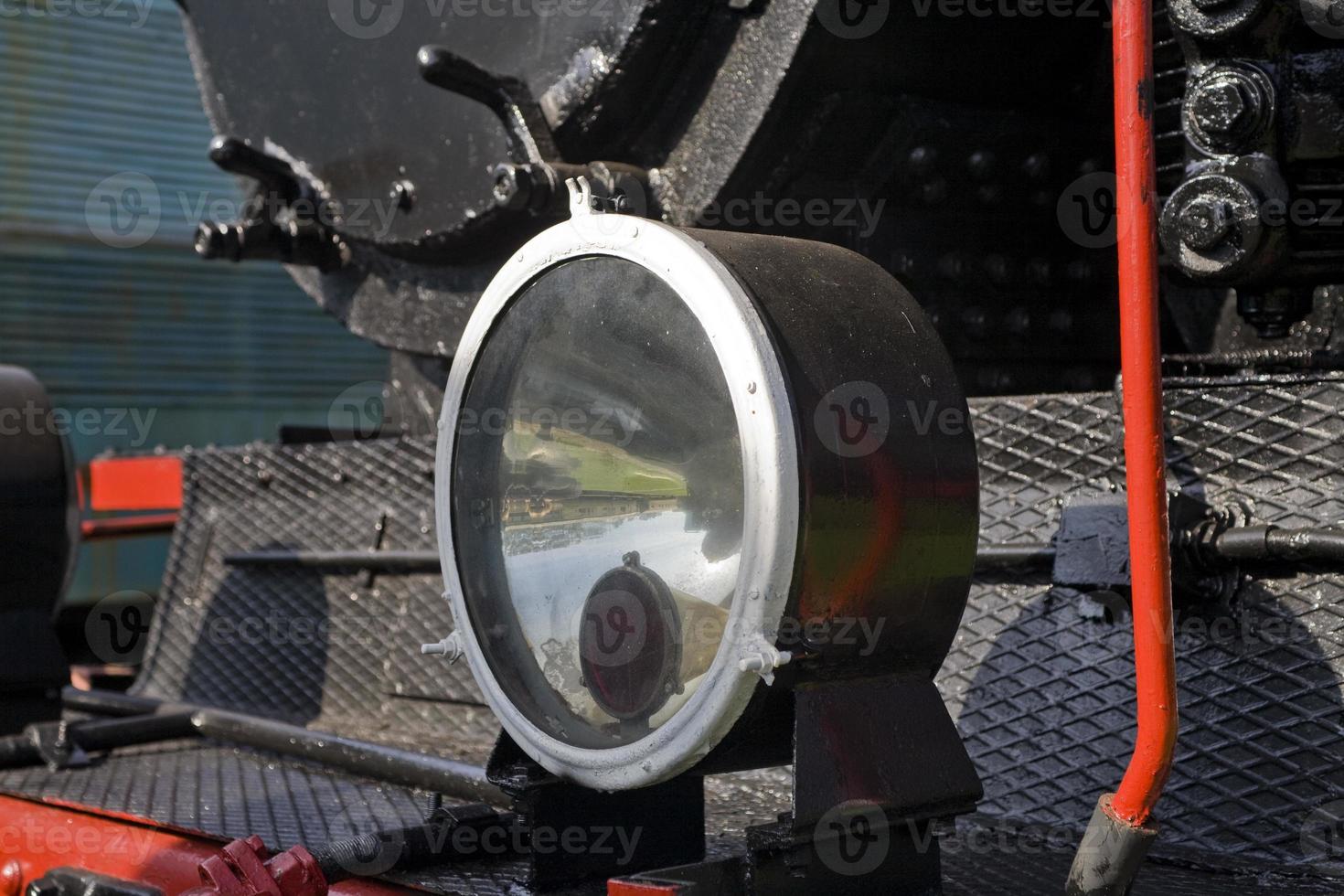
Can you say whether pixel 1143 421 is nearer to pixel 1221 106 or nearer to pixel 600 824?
pixel 1221 106

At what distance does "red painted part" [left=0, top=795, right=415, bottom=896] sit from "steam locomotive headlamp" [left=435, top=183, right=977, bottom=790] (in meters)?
0.34

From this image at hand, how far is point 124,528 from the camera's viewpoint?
163 inches

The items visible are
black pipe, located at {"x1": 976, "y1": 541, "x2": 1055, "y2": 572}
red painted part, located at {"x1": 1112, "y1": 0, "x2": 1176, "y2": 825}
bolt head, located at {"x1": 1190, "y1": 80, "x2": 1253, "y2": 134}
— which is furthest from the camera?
black pipe, located at {"x1": 976, "y1": 541, "x2": 1055, "y2": 572}

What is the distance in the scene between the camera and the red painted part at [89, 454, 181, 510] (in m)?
3.34

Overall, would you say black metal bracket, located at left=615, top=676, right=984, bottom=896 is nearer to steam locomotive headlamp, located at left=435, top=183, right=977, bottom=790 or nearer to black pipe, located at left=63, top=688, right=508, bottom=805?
steam locomotive headlamp, located at left=435, top=183, right=977, bottom=790

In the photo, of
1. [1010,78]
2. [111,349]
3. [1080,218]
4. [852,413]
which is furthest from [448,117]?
[111,349]

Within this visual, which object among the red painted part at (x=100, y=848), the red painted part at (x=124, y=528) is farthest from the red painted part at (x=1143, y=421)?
the red painted part at (x=124, y=528)

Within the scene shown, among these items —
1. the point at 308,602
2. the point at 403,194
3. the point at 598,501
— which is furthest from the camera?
the point at 308,602

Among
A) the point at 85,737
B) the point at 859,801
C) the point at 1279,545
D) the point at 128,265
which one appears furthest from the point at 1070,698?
the point at 128,265

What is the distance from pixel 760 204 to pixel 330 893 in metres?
1.14

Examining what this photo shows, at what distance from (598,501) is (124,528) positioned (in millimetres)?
3125

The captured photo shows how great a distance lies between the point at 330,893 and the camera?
4.89 ft

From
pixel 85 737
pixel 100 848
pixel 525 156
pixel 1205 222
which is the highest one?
pixel 525 156

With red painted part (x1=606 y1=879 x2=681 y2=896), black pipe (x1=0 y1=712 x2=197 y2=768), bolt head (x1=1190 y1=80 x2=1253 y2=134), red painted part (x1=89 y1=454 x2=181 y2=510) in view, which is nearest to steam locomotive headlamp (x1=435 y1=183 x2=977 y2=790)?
red painted part (x1=606 y1=879 x2=681 y2=896)
